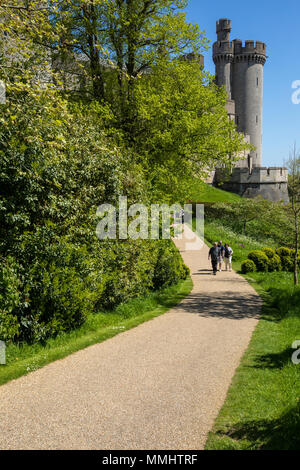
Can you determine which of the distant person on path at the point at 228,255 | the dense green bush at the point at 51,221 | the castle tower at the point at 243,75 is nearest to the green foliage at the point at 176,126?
the dense green bush at the point at 51,221

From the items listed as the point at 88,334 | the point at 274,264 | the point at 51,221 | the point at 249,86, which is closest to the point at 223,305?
the point at 88,334

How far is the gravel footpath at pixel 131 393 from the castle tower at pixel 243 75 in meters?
71.5

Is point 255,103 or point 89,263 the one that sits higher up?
point 255,103

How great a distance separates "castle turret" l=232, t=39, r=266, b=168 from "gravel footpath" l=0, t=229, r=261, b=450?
246ft

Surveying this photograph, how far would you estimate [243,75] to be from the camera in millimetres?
79625

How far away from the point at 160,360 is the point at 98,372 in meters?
1.45

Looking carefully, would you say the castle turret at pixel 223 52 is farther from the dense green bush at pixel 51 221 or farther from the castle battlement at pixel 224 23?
the dense green bush at pixel 51 221

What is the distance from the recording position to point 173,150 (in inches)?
727

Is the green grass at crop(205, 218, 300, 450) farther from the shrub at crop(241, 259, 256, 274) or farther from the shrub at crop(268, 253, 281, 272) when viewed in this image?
the shrub at crop(268, 253, 281, 272)

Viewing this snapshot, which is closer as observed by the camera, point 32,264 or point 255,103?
point 32,264

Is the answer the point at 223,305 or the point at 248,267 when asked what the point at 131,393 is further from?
the point at 248,267
